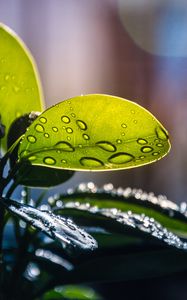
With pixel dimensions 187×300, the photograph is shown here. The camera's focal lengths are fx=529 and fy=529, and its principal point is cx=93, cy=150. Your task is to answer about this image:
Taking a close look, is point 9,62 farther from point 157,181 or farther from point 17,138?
point 157,181

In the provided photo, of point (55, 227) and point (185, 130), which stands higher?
point (55, 227)

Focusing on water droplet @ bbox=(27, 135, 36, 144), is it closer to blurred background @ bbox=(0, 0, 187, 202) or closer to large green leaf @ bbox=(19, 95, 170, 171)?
large green leaf @ bbox=(19, 95, 170, 171)

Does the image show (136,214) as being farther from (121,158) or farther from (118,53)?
(118,53)

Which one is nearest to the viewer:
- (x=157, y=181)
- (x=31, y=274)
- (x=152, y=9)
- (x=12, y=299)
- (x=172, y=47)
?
(x=12, y=299)

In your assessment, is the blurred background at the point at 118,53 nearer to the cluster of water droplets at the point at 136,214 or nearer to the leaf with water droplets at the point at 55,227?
the cluster of water droplets at the point at 136,214

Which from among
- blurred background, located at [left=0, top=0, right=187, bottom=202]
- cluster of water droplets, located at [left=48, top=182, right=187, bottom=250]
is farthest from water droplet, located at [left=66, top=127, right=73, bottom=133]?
blurred background, located at [left=0, top=0, right=187, bottom=202]

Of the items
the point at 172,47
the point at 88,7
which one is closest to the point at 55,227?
the point at 172,47

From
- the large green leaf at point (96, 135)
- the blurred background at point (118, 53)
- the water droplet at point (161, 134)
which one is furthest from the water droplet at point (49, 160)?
the blurred background at point (118, 53)

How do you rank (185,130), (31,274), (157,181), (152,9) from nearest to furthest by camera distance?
(31,274), (185,130), (157,181), (152,9)


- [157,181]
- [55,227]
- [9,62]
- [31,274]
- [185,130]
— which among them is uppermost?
[9,62]
